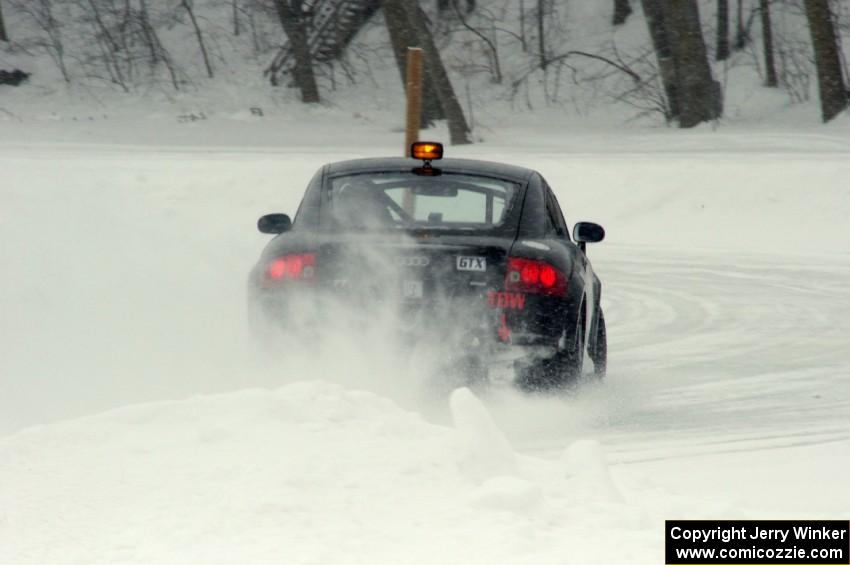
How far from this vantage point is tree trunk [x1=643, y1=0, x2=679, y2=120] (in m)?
29.7

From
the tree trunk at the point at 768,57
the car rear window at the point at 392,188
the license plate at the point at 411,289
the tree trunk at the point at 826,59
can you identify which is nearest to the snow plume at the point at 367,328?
the license plate at the point at 411,289

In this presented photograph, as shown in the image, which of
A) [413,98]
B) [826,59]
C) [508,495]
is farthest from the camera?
[826,59]

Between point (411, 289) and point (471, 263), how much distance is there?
0.33 metres

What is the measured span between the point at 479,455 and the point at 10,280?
28.7ft

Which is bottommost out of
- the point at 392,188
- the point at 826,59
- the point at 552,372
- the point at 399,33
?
the point at 826,59

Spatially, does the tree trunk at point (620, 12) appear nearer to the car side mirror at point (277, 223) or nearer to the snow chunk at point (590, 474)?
the car side mirror at point (277, 223)

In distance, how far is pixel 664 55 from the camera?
30078 mm

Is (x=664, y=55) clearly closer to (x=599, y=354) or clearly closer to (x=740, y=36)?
(x=740, y=36)

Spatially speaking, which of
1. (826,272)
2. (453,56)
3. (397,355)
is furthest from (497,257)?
(453,56)

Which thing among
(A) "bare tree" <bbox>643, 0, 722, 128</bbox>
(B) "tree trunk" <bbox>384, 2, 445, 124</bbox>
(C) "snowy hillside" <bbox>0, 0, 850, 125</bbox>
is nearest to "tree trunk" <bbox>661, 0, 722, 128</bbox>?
(A) "bare tree" <bbox>643, 0, 722, 128</bbox>

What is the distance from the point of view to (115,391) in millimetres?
8742

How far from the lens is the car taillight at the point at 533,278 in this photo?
24.9 ft

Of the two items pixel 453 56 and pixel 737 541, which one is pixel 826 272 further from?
pixel 453 56

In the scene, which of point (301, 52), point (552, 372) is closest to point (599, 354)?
point (552, 372)
